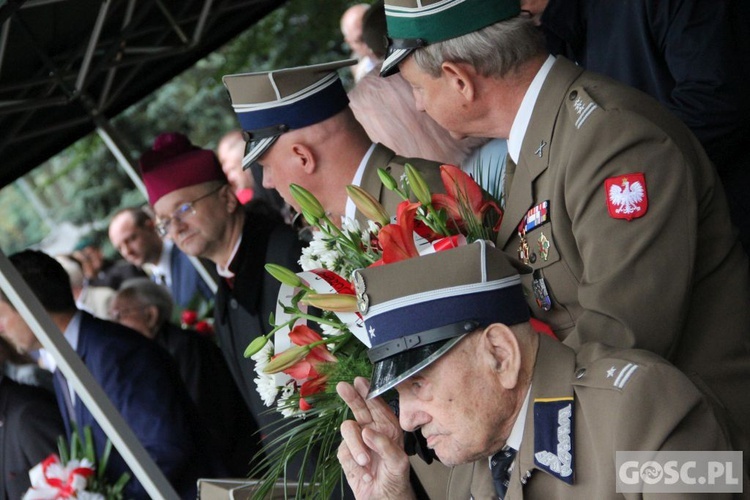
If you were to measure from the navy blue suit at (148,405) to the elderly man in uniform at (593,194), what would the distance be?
2.36 m

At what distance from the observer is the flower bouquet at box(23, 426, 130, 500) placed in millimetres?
4695

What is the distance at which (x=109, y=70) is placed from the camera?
19.9 feet

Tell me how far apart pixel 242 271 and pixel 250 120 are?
35.1 inches

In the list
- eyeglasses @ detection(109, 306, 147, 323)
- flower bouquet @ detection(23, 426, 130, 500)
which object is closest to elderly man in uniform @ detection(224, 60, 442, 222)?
flower bouquet @ detection(23, 426, 130, 500)

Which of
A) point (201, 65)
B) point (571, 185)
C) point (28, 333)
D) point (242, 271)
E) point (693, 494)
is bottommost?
point (201, 65)

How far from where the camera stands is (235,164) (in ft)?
23.2

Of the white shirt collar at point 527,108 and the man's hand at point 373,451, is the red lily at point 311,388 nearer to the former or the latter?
the man's hand at point 373,451

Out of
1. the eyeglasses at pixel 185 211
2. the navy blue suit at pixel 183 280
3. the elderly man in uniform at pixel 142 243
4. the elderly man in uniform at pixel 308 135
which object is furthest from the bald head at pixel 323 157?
the elderly man in uniform at pixel 142 243

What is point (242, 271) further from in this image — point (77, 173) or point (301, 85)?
point (77, 173)

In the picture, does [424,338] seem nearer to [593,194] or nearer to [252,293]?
[593,194]

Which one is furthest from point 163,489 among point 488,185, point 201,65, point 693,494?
point 201,65

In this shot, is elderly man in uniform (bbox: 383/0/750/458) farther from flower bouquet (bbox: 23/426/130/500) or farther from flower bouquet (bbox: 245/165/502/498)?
flower bouquet (bbox: 23/426/130/500)

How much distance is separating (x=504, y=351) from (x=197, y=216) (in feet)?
8.25

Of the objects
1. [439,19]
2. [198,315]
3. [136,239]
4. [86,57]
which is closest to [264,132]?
[439,19]
